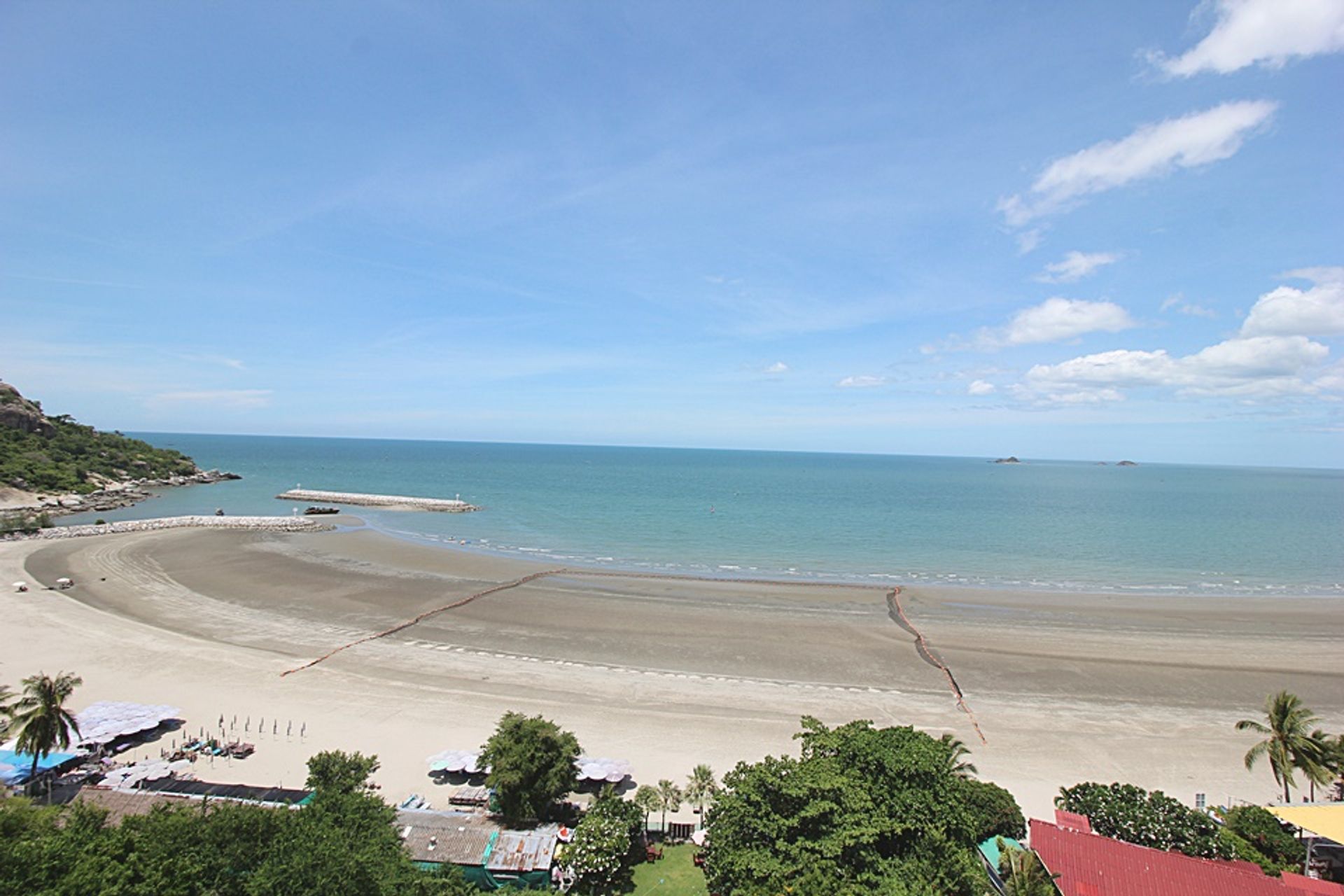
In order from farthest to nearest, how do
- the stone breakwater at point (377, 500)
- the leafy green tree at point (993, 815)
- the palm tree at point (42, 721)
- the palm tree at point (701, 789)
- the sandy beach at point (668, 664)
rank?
the stone breakwater at point (377, 500) < the sandy beach at point (668, 664) < the palm tree at point (42, 721) < the palm tree at point (701, 789) < the leafy green tree at point (993, 815)

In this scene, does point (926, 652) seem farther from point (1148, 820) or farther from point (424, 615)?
point (424, 615)

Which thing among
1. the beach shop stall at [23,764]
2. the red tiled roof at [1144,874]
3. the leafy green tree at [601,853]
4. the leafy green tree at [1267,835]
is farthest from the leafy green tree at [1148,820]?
the beach shop stall at [23,764]

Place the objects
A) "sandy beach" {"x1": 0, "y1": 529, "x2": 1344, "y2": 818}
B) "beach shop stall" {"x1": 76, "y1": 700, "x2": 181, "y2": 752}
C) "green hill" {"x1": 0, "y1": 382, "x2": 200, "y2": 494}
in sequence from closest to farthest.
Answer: "beach shop stall" {"x1": 76, "y1": 700, "x2": 181, "y2": 752}, "sandy beach" {"x1": 0, "y1": 529, "x2": 1344, "y2": 818}, "green hill" {"x1": 0, "y1": 382, "x2": 200, "y2": 494}

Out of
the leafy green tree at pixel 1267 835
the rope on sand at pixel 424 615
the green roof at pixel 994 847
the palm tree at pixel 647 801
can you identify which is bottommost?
the rope on sand at pixel 424 615

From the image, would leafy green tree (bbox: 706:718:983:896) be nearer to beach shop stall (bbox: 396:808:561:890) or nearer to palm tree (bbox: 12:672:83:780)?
beach shop stall (bbox: 396:808:561:890)

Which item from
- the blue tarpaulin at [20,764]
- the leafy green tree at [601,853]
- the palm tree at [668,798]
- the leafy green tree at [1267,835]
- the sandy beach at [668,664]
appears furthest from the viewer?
the sandy beach at [668,664]

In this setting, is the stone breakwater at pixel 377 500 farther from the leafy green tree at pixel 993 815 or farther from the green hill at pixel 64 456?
the leafy green tree at pixel 993 815

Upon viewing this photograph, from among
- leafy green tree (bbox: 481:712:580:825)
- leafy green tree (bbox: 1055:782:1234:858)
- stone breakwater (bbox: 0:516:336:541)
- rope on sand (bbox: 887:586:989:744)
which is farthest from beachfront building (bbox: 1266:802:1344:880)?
stone breakwater (bbox: 0:516:336:541)
